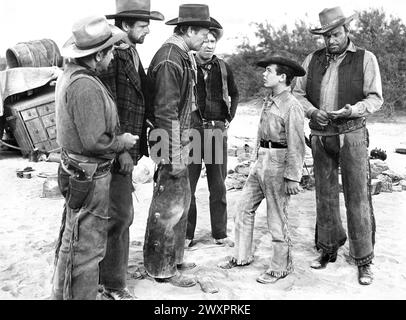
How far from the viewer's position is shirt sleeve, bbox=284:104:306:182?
4406 mm

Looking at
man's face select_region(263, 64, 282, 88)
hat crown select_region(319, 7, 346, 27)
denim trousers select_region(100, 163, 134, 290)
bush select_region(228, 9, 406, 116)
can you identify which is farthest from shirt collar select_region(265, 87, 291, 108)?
bush select_region(228, 9, 406, 116)

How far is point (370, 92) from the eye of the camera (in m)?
4.54

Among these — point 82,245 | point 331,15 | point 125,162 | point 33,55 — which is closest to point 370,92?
point 331,15

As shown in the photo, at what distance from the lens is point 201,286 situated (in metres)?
4.47

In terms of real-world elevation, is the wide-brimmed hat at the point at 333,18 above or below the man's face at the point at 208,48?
above

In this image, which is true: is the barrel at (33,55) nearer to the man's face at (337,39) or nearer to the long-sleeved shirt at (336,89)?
the long-sleeved shirt at (336,89)

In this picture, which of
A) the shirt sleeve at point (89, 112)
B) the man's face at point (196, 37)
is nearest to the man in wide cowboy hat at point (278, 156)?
the man's face at point (196, 37)

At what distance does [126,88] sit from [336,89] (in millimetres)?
1957

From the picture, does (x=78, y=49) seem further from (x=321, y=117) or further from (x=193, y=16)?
(x=321, y=117)

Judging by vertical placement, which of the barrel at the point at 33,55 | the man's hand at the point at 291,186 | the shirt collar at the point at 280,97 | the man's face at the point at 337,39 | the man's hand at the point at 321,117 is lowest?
the man's hand at the point at 291,186

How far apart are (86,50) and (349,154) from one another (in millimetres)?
2548

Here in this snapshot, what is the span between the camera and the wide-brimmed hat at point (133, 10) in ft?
13.5

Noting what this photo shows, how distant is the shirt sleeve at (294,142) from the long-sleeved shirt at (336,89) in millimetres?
385

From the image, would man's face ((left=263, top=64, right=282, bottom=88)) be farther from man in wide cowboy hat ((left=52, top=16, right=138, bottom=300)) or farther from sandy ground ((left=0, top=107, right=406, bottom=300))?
man in wide cowboy hat ((left=52, top=16, right=138, bottom=300))
